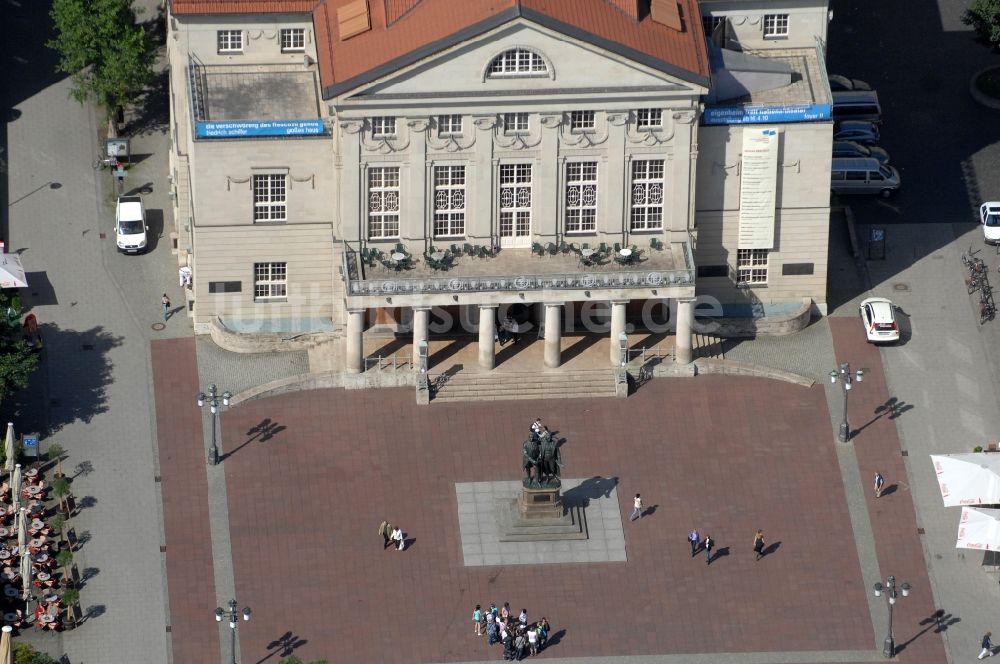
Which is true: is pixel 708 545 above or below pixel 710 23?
below

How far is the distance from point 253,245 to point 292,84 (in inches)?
339

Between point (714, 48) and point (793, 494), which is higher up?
point (714, 48)

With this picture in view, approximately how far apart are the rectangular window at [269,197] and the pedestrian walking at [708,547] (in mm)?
28344

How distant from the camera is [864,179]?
616 ft

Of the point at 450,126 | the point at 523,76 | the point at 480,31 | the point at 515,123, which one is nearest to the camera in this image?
the point at 480,31

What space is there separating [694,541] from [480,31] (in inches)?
1061

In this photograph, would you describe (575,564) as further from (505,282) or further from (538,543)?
(505,282)

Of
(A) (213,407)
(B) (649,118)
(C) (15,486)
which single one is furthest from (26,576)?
(B) (649,118)

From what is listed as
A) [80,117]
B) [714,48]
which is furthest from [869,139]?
[80,117]

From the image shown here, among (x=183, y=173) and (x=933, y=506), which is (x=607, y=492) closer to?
(x=933, y=506)

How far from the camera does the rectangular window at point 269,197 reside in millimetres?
175000

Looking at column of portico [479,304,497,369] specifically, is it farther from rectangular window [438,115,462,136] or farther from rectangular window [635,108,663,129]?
rectangular window [635,108,663,129]

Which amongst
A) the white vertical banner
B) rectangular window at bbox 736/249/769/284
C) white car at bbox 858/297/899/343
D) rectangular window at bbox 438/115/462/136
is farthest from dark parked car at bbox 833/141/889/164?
rectangular window at bbox 438/115/462/136

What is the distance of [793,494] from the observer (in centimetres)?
16938
